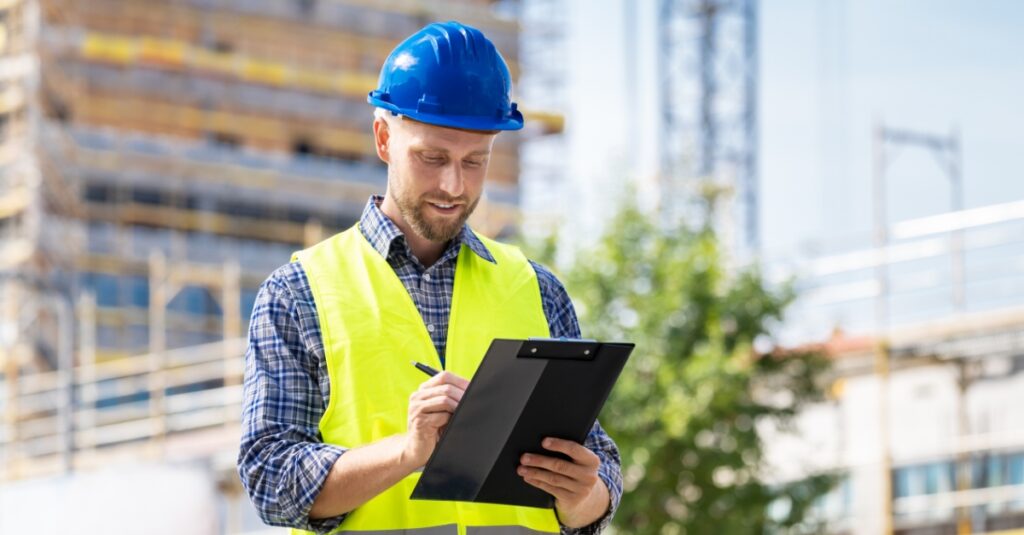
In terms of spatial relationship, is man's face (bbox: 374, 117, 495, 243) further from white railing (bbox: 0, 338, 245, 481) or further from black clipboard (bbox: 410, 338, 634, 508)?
white railing (bbox: 0, 338, 245, 481)

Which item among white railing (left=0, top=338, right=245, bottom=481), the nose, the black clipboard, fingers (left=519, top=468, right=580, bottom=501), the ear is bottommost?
white railing (left=0, top=338, right=245, bottom=481)

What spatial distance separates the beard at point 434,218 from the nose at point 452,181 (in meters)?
0.03

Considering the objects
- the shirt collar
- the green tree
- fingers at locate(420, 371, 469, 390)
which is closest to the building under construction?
the green tree

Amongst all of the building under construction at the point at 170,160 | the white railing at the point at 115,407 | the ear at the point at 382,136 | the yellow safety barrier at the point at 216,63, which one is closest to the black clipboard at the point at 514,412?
the ear at the point at 382,136

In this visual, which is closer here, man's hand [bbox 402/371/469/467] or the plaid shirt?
man's hand [bbox 402/371/469/467]

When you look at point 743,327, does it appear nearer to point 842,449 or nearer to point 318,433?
point 842,449

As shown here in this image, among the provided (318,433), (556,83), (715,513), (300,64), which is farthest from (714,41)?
(318,433)

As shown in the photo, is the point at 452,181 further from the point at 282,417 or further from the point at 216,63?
the point at 216,63

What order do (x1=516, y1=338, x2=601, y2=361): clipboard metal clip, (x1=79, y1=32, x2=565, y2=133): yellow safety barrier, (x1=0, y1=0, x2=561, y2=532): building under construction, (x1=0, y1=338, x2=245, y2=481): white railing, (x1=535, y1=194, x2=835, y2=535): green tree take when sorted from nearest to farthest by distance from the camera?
(x1=516, y1=338, x2=601, y2=361): clipboard metal clip
(x1=535, y1=194, x2=835, y2=535): green tree
(x1=0, y1=338, x2=245, y2=481): white railing
(x1=0, y1=0, x2=561, y2=532): building under construction
(x1=79, y1=32, x2=565, y2=133): yellow safety barrier

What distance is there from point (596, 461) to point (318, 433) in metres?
0.49

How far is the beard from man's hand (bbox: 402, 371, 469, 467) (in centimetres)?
40

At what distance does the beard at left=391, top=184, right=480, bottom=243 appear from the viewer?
3.06 metres

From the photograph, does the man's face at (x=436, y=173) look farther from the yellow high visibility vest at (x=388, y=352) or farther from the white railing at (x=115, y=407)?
the white railing at (x=115, y=407)

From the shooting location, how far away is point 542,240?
20219 mm
